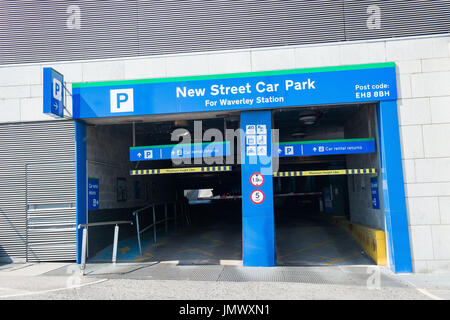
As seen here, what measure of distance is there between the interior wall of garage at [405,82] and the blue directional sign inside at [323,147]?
0.80 metres

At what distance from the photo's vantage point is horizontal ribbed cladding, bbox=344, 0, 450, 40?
8102mm

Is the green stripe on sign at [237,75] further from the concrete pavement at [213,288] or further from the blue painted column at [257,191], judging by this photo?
the concrete pavement at [213,288]

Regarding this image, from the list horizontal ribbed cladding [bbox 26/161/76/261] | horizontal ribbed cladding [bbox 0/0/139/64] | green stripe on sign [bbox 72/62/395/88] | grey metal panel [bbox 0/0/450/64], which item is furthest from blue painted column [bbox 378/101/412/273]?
horizontal ribbed cladding [bbox 26/161/76/261]

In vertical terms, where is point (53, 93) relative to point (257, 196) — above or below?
above

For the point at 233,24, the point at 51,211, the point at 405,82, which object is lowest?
the point at 51,211

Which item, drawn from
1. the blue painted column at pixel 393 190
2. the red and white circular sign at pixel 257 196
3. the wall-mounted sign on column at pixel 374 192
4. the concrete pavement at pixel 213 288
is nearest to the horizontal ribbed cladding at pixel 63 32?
the red and white circular sign at pixel 257 196

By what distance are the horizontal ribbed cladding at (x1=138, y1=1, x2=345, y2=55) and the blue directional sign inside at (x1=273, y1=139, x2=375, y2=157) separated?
2317 millimetres

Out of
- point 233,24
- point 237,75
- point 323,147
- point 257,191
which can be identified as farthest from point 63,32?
point 323,147

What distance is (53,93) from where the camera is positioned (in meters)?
7.91

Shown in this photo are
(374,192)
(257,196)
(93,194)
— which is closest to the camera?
(257,196)

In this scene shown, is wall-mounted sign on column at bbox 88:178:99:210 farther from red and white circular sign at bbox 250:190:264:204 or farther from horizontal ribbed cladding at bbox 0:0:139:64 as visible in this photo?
red and white circular sign at bbox 250:190:264:204

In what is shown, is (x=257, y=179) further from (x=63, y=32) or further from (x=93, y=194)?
(x=63, y=32)

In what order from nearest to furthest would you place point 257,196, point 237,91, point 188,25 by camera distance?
point 257,196 → point 237,91 → point 188,25

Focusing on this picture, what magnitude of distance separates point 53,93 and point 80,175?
1.95 m
